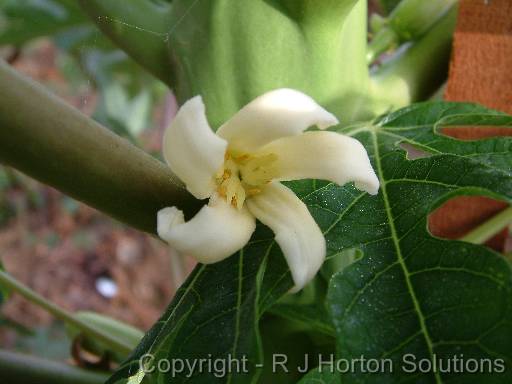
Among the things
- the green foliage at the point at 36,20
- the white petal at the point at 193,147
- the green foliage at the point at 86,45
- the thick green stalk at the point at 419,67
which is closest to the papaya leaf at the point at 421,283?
the white petal at the point at 193,147

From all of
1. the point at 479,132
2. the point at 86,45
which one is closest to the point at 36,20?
the point at 86,45

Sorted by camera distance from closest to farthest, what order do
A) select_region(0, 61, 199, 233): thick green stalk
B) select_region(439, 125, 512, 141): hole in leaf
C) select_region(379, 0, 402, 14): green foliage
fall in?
1. select_region(0, 61, 199, 233): thick green stalk
2. select_region(439, 125, 512, 141): hole in leaf
3. select_region(379, 0, 402, 14): green foliage

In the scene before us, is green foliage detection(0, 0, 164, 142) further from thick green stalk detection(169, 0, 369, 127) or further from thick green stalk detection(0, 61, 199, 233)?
thick green stalk detection(0, 61, 199, 233)

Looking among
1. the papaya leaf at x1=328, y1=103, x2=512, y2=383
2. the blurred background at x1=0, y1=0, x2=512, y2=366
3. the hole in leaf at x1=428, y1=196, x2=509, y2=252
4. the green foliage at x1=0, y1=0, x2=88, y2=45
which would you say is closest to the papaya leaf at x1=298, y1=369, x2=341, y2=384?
the papaya leaf at x1=328, y1=103, x2=512, y2=383

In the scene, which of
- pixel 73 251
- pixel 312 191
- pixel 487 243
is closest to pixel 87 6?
pixel 312 191

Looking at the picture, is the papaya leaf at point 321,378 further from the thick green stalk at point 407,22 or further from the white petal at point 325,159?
the thick green stalk at point 407,22

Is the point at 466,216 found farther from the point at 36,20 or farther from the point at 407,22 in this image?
the point at 36,20

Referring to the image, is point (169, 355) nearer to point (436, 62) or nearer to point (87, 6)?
point (87, 6)
